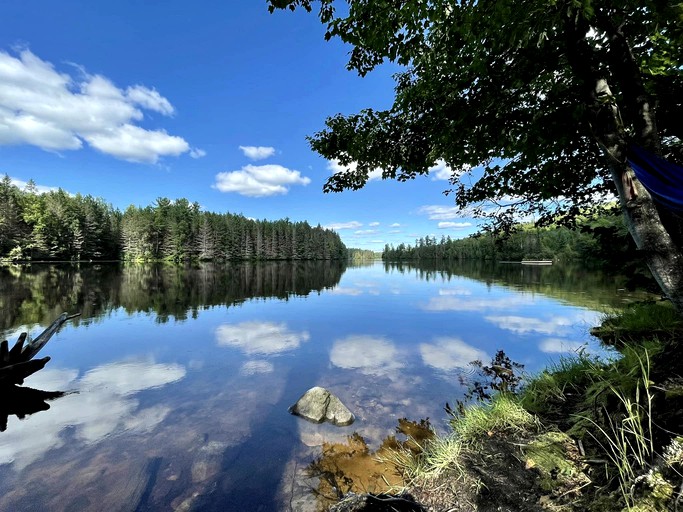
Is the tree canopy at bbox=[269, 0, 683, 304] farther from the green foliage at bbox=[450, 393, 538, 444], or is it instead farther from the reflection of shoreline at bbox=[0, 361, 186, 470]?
the reflection of shoreline at bbox=[0, 361, 186, 470]

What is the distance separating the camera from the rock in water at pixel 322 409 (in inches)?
268

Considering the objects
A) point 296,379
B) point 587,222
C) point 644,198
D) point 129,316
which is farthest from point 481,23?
point 129,316

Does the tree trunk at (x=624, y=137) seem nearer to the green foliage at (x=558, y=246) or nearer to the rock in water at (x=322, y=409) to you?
the green foliage at (x=558, y=246)

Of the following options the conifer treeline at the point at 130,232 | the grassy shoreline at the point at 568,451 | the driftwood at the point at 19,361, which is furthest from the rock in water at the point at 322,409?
the conifer treeline at the point at 130,232

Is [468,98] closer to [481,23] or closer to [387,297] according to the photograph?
[481,23]

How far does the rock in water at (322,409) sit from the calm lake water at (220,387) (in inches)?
8.6

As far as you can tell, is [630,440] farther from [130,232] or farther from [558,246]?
[558,246]

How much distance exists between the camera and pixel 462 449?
4.34 meters

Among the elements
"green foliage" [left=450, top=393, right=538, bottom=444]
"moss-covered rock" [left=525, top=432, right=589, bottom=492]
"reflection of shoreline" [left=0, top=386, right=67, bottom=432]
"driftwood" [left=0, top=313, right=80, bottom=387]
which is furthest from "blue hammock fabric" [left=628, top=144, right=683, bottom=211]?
"driftwood" [left=0, top=313, right=80, bottom=387]

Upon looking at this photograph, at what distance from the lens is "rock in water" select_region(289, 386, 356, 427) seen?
268 inches

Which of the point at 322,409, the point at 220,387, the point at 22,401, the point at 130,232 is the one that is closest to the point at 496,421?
the point at 322,409

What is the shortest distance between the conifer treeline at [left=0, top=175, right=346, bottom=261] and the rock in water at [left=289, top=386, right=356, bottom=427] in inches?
3235

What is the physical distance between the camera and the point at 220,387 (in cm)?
885

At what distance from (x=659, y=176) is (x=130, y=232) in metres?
105
